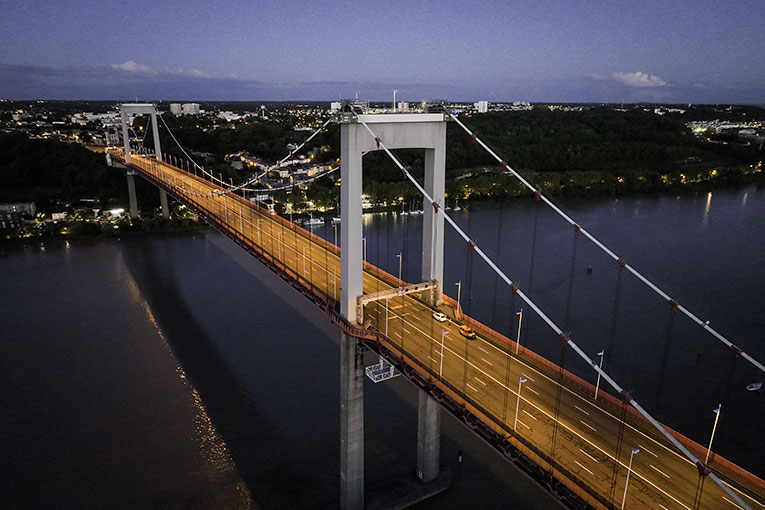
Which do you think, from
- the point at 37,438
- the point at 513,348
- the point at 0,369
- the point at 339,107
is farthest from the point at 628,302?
the point at 0,369

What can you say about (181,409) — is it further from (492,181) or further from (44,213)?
(492,181)

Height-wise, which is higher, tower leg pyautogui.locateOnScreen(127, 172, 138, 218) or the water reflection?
tower leg pyautogui.locateOnScreen(127, 172, 138, 218)

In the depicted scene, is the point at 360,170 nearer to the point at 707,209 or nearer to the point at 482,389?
the point at 482,389

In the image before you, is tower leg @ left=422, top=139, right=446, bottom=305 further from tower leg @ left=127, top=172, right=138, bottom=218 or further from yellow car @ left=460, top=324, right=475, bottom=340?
tower leg @ left=127, top=172, right=138, bottom=218

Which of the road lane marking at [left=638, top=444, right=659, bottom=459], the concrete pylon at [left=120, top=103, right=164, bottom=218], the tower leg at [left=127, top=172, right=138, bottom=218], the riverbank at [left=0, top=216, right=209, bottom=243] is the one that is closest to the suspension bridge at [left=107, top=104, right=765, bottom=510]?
the road lane marking at [left=638, top=444, right=659, bottom=459]

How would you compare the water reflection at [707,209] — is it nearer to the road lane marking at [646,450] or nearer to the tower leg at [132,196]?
the road lane marking at [646,450]

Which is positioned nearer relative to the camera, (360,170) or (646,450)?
(646,450)

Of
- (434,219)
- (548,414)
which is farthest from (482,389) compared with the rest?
(434,219)
